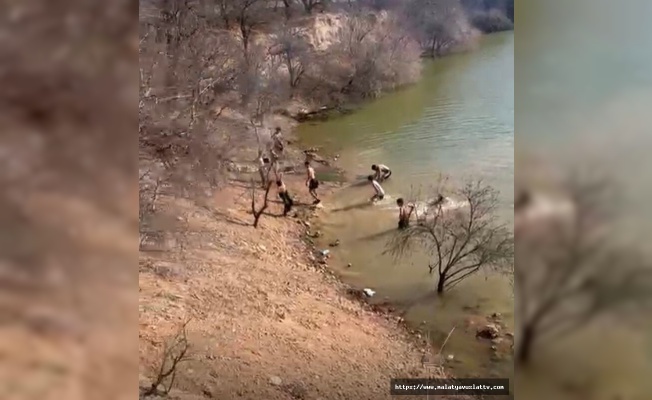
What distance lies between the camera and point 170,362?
5.87 feet

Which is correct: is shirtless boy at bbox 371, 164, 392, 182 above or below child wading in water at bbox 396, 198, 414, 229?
above

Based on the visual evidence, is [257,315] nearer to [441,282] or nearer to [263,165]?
[263,165]

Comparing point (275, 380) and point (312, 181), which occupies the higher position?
point (312, 181)

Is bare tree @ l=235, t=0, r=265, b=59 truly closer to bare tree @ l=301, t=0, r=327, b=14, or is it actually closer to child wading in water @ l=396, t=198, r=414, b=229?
bare tree @ l=301, t=0, r=327, b=14

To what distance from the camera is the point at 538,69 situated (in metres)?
1.78

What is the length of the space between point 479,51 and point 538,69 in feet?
0.59

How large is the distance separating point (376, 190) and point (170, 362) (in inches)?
31.6

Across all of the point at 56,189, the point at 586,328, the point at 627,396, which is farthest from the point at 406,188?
the point at 56,189

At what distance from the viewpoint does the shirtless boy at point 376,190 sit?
1808 millimetres

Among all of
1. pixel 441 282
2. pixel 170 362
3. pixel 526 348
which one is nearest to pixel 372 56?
→ pixel 441 282

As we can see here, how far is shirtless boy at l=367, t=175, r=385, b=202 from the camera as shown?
5.93 feet

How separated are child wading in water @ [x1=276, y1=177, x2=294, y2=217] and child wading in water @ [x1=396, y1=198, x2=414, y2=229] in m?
0.33

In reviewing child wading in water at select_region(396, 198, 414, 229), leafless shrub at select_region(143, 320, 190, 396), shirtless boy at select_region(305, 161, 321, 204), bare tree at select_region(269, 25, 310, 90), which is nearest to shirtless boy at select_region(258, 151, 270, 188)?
shirtless boy at select_region(305, 161, 321, 204)

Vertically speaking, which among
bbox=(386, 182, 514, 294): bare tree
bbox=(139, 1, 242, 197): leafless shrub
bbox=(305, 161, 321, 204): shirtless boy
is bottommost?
bbox=(386, 182, 514, 294): bare tree
